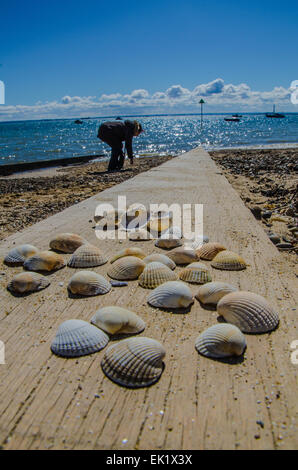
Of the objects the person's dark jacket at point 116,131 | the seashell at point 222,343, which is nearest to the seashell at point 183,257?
the seashell at point 222,343

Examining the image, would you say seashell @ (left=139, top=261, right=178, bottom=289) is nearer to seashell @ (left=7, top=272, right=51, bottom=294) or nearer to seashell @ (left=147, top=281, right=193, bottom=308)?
seashell @ (left=147, top=281, right=193, bottom=308)

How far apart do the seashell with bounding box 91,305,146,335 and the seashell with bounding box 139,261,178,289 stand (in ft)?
1.71

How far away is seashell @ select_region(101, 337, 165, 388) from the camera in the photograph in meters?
1.53

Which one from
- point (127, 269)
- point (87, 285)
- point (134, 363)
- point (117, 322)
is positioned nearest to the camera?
point (134, 363)

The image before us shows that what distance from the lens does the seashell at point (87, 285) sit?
2307 mm

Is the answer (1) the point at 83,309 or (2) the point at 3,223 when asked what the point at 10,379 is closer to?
(1) the point at 83,309

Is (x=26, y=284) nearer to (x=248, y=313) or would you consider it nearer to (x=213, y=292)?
(x=213, y=292)

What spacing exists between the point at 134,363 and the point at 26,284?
43.8 inches

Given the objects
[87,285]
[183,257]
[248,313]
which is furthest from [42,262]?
[248,313]

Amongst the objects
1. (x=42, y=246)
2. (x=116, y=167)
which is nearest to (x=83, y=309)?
(x=42, y=246)

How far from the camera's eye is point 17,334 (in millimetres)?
1893

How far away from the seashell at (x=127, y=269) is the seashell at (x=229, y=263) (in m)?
0.60

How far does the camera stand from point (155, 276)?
2451mm

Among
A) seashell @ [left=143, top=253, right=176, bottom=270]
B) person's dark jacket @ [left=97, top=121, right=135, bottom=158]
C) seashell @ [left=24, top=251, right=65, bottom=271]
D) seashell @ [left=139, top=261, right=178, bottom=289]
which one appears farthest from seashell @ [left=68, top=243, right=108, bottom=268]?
person's dark jacket @ [left=97, top=121, right=135, bottom=158]
